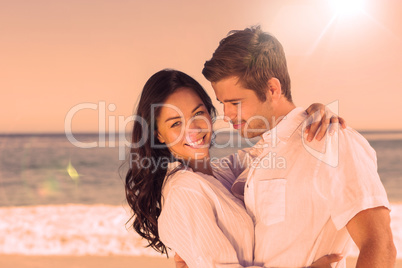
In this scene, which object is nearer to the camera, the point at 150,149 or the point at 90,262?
the point at 150,149

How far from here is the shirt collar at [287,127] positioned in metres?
2.16

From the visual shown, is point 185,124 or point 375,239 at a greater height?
point 185,124

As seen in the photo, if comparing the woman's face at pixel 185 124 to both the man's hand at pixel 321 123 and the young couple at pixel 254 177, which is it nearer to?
the young couple at pixel 254 177

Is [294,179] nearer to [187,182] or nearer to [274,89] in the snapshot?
[187,182]

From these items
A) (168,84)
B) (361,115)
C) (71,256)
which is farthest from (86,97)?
(168,84)

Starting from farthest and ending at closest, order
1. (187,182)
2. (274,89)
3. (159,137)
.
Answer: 1. (159,137)
2. (274,89)
3. (187,182)

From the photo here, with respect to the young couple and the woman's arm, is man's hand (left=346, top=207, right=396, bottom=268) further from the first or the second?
the woman's arm

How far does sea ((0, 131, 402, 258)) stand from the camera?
24.6ft

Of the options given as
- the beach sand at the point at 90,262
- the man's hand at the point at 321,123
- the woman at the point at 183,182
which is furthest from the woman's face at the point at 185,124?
the beach sand at the point at 90,262

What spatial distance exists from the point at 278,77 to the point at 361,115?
21.5 m

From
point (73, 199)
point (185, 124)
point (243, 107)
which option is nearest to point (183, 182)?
point (185, 124)

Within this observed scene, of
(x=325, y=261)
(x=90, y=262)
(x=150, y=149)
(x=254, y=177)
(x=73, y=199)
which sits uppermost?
(x=254, y=177)

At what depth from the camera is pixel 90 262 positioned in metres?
6.10

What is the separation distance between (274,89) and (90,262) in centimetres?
A: 461
